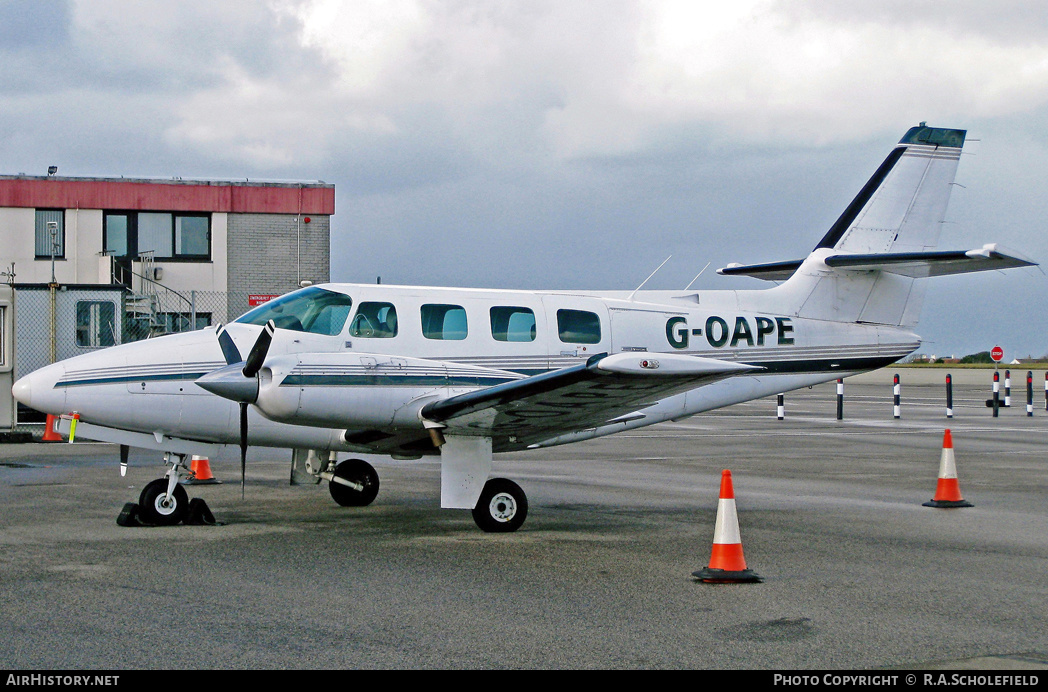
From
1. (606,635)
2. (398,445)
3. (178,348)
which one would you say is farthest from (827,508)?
(178,348)

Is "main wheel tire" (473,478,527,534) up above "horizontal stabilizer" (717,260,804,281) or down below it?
below

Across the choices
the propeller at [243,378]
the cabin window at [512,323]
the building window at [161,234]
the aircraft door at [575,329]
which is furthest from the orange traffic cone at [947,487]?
the building window at [161,234]

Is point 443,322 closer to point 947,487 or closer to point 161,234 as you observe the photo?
point 947,487

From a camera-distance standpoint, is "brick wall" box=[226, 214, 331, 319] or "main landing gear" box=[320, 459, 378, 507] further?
"brick wall" box=[226, 214, 331, 319]

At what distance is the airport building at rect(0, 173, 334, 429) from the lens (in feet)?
93.3

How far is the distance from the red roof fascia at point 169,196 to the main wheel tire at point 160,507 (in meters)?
19.8

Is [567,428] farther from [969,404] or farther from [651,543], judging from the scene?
[969,404]

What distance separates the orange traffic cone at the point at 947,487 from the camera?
12.1m

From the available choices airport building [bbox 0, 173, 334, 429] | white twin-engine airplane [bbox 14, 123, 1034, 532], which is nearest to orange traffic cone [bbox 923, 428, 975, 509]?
white twin-engine airplane [bbox 14, 123, 1034, 532]

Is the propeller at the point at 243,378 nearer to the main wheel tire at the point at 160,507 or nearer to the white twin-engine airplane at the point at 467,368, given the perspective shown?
the white twin-engine airplane at the point at 467,368

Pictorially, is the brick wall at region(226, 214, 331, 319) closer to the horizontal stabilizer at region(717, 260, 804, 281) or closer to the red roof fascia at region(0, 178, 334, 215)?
the red roof fascia at region(0, 178, 334, 215)

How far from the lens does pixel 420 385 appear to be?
1008 cm

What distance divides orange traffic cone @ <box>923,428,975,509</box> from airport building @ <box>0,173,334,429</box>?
19453 mm

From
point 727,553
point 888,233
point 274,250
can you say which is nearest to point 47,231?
→ point 274,250
